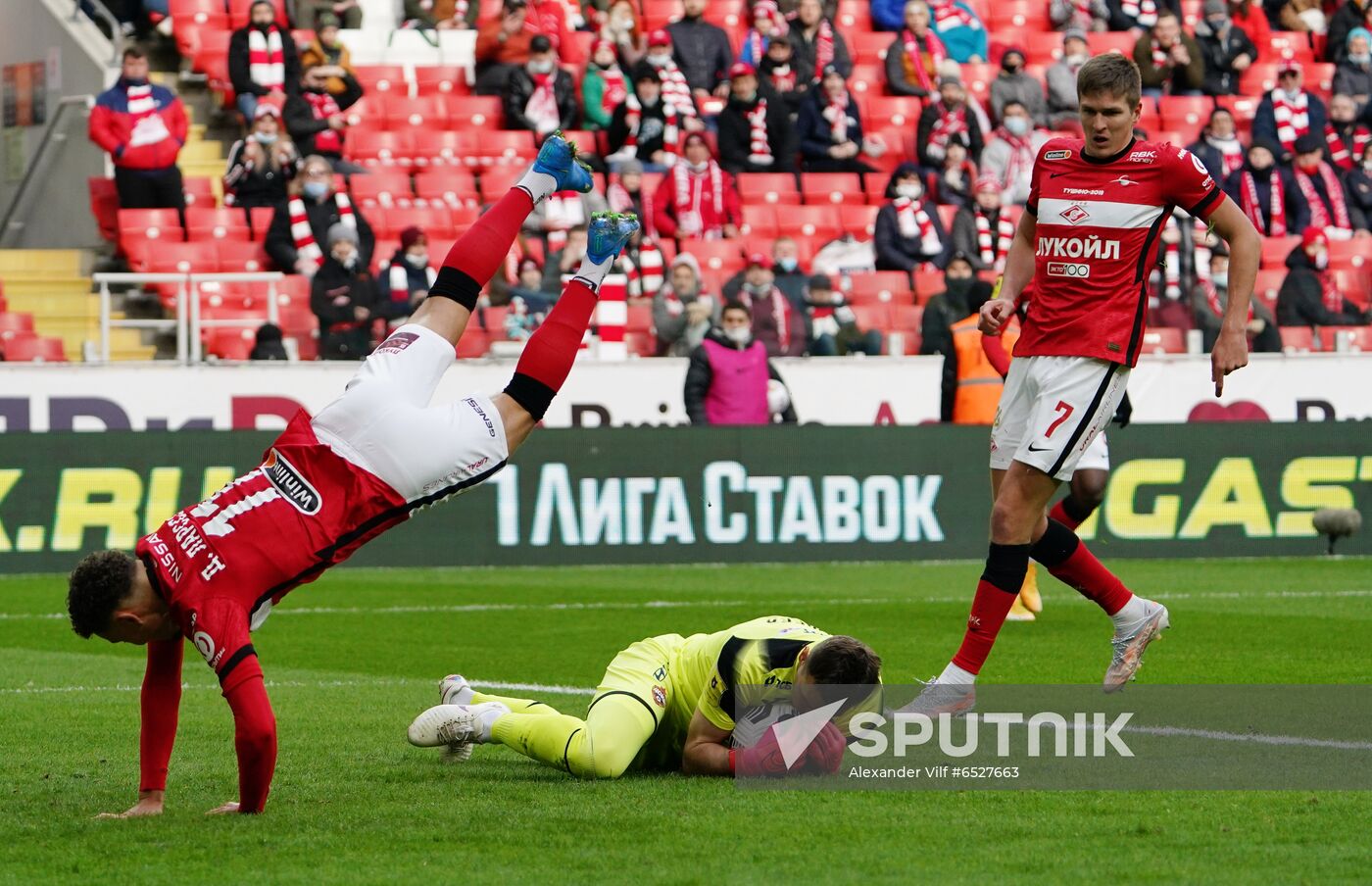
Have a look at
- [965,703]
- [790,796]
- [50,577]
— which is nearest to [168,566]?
[790,796]

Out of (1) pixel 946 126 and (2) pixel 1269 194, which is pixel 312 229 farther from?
(2) pixel 1269 194

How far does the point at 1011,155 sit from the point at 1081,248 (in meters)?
14.2

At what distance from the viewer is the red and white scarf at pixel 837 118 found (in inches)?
840

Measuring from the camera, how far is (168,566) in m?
5.98

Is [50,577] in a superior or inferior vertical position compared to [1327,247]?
inferior

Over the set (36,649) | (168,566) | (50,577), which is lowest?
(50,577)

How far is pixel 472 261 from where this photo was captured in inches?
291

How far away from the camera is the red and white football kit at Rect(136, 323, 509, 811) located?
5922mm

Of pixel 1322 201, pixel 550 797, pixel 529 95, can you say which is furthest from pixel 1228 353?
pixel 1322 201

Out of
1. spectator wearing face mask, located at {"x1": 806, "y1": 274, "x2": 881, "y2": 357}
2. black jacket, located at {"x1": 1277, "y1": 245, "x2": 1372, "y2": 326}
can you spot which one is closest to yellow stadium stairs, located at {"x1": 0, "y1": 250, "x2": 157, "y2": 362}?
spectator wearing face mask, located at {"x1": 806, "y1": 274, "x2": 881, "y2": 357}

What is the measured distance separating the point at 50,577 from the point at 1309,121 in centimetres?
1415

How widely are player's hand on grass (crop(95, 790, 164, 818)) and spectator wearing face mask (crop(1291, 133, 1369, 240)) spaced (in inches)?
695

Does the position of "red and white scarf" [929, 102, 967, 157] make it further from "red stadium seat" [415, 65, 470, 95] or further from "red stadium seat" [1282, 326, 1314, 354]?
"red stadium seat" [415, 65, 470, 95]

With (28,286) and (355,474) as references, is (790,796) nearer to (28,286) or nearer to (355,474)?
(355,474)
